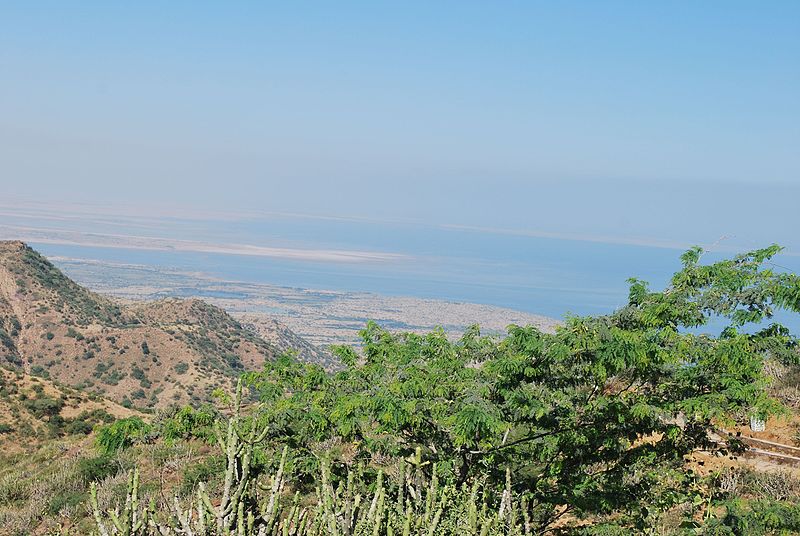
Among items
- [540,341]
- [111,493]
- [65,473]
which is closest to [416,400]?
[540,341]

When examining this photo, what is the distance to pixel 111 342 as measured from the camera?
5100 centimetres

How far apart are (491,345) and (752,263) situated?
352 cm

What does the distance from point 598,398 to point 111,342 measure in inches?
1881

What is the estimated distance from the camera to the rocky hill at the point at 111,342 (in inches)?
1851

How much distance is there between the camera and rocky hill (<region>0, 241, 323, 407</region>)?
4702 cm

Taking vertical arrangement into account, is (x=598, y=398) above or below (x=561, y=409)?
above

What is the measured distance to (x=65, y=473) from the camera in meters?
18.0

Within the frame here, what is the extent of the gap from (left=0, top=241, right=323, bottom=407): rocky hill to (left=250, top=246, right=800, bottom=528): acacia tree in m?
35.7

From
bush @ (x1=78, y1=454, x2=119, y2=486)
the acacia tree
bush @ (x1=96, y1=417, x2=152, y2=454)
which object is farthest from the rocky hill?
the acacia tree

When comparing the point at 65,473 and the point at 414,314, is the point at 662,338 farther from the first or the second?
the point at 414,314

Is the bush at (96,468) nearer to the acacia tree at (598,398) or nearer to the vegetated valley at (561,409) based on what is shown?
the vegetated valley at (561,409)

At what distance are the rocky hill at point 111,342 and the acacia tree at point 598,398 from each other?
3567 centimetres

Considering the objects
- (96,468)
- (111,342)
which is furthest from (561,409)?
(111,342)

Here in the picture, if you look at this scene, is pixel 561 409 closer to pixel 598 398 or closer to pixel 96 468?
pixel 598 398
